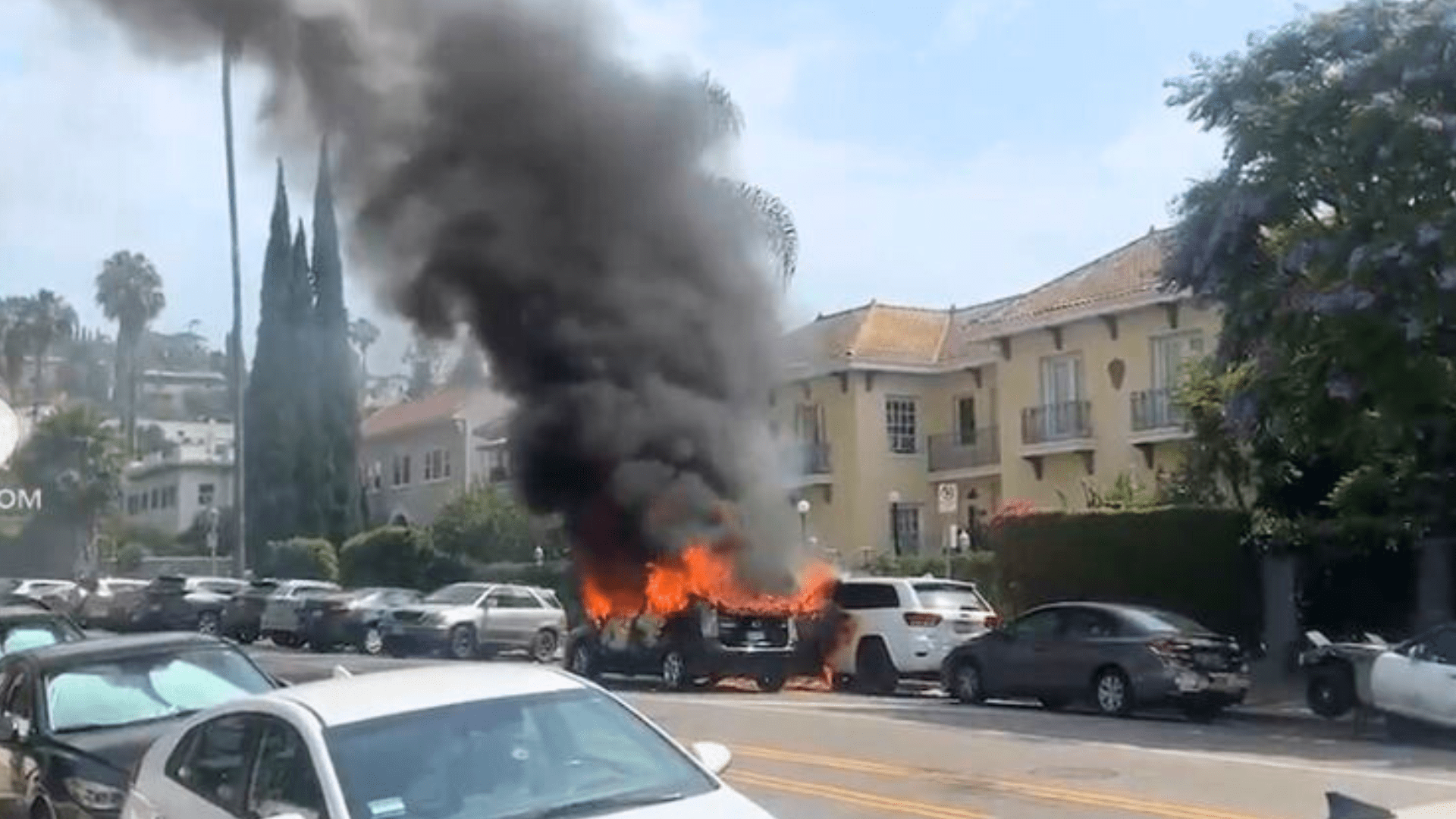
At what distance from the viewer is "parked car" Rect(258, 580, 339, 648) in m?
39.8

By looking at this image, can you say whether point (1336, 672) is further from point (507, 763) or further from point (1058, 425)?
point (1058, 425)

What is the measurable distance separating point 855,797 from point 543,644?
21718 millimetres

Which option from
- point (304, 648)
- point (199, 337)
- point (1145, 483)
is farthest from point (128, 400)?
point (1145, 483)

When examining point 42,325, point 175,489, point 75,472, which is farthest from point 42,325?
point 75,472

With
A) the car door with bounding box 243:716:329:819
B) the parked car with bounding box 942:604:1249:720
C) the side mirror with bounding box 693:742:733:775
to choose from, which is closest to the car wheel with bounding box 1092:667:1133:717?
the parked car with bounding box 942:604:1249:720

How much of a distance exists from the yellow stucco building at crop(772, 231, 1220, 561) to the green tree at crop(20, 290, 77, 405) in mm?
58591

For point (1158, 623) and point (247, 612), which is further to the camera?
point (247, 612)

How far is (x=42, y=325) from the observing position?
95250 millimetres

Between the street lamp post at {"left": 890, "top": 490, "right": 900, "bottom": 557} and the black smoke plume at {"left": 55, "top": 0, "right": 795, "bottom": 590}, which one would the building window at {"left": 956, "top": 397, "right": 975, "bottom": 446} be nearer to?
the street lamp post at {"left": 890, "top": 490, "right": 900, "bottom": 557}

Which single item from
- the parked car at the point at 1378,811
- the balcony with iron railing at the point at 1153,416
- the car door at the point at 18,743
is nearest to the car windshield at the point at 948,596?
the balcony with iron railing at the point at 1153,416

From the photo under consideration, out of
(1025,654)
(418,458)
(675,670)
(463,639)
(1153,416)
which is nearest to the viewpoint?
(1025,654)

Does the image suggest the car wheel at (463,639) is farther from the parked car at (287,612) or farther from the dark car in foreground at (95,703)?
the dark car in foreground at (95,703)

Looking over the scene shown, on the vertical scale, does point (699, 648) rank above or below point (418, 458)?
below

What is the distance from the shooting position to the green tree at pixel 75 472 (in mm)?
63500
